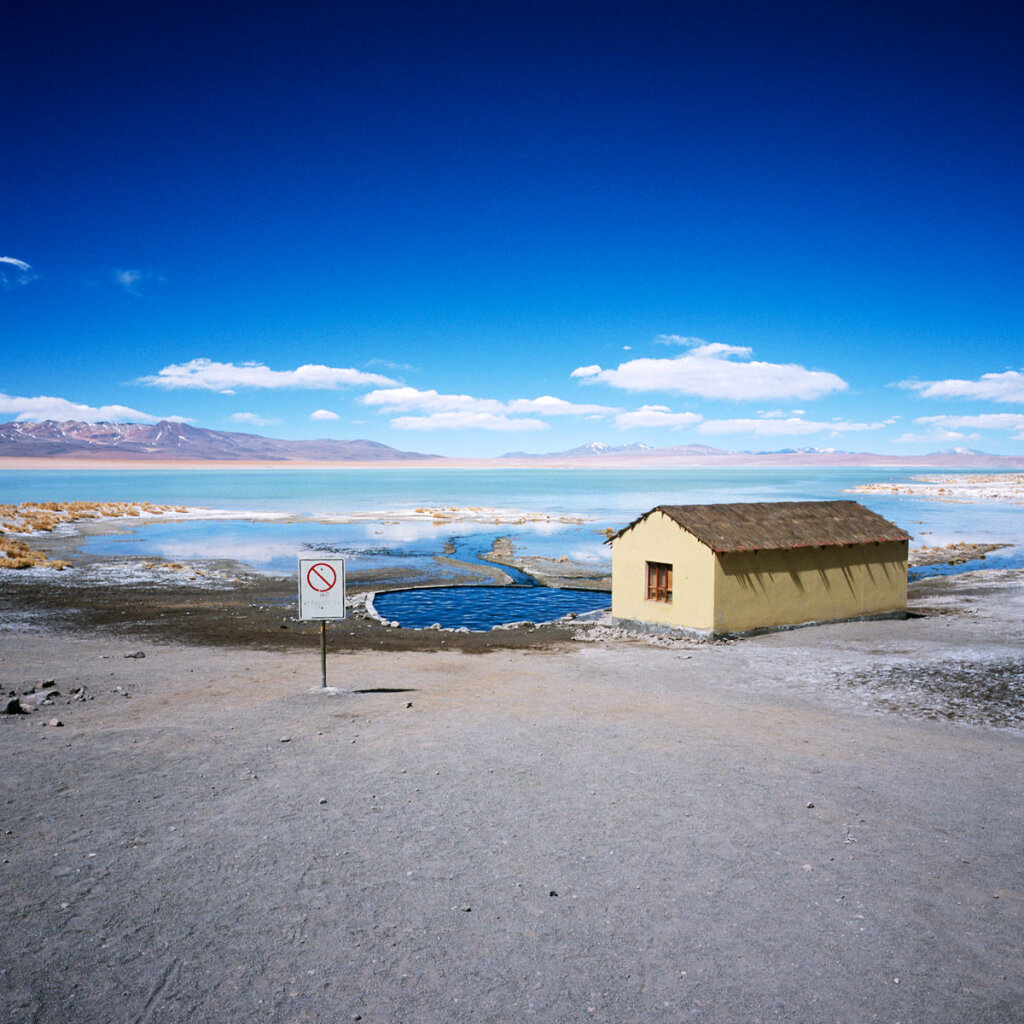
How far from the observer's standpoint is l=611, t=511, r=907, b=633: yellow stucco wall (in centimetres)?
2031

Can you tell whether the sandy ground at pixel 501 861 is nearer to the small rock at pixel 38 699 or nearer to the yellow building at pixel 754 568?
the small rock at pixel 38 699

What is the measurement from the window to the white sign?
11.8m

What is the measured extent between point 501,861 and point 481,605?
23350mm

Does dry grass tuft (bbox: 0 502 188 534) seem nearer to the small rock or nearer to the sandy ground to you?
the small rock

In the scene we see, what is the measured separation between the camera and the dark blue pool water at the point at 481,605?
Answer: 26.8m

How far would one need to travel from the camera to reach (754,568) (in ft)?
68.0

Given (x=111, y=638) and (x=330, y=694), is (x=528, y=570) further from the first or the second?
(x=330, y=694)

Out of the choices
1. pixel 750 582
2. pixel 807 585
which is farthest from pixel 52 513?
pixel 807 585

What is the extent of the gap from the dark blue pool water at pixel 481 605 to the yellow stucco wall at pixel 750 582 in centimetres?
480

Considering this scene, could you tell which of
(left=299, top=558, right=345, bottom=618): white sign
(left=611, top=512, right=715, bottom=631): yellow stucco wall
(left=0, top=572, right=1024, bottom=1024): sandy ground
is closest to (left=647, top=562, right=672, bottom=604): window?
(left=611, top=512, right=715, bottom=631): yellow stucco wall

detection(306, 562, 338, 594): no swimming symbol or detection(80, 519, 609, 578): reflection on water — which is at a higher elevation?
detection(306, 562, 338, 594): no swimming symbol

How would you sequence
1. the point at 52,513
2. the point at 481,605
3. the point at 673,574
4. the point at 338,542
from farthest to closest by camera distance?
the point at 52,513, the point at 338,542, the point at 481,605, the point at 673,574

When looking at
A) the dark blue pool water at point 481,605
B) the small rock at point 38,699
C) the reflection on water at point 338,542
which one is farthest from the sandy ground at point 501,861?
the reflection on water at point 338,542

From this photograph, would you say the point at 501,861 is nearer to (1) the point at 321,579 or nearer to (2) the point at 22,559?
(1) the point at 321,579
